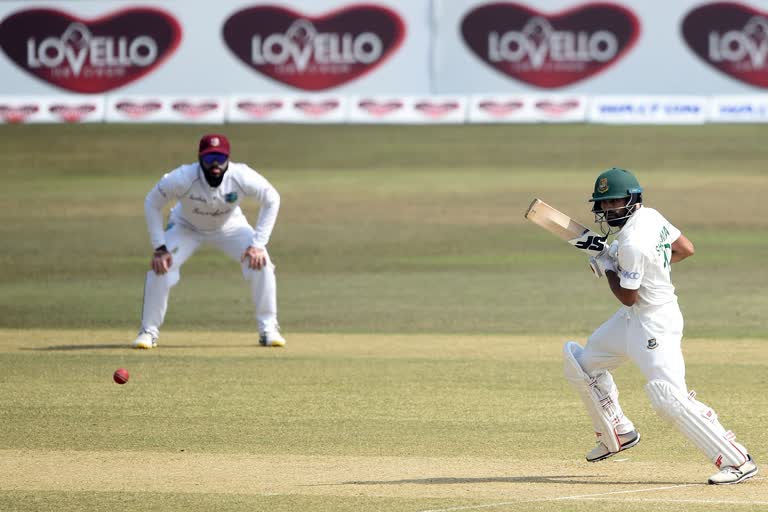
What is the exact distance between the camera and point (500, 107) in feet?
105

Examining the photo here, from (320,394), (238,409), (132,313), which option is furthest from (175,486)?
(132,313)

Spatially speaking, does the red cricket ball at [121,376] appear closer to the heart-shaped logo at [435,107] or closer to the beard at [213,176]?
the beard at [213,176]

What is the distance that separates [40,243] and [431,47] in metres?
12.4

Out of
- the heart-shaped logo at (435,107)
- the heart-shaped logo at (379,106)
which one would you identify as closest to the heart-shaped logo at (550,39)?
the heart-shaped logo at (435,107)

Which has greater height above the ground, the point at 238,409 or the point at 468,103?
the point at 468,103

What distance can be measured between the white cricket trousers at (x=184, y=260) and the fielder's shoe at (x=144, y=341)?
4 cm

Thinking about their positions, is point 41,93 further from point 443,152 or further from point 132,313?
point 132,313

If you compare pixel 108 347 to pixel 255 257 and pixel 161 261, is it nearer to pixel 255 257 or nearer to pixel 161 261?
pixel 161 261

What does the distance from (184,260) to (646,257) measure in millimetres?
6555

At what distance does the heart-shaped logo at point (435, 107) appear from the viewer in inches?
1256

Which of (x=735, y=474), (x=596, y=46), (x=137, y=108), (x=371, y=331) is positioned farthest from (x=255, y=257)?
(x=137, y=108)

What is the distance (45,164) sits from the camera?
3033 centimetres

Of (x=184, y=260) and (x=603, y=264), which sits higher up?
(x=184, y=260)

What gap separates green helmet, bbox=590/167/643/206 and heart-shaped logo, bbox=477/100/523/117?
2429cm
